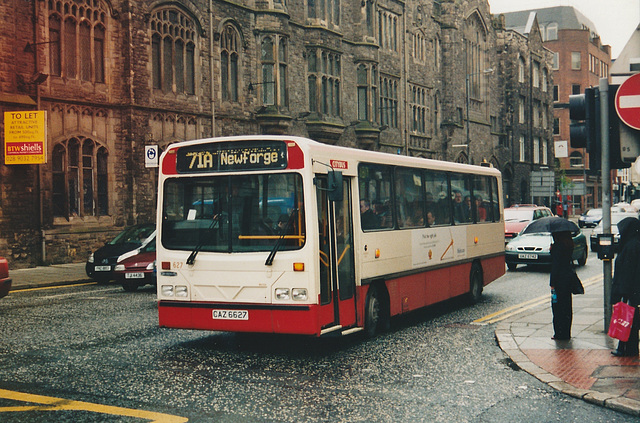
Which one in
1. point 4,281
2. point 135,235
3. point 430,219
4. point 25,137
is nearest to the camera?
point 4,281

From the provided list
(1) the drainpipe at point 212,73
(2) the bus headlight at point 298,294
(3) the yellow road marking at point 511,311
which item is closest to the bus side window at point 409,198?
(3) the yellow road marking at point 511,311

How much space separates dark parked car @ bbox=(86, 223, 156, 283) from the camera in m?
18.2

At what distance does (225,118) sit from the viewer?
30.2m

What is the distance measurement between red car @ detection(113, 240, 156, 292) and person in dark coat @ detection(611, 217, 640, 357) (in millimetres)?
10755

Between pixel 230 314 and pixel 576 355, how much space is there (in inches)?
160

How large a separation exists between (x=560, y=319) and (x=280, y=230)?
151 inches

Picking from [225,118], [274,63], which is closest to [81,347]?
[225,118]

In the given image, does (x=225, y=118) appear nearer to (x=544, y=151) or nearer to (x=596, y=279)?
(x=596, y=279)

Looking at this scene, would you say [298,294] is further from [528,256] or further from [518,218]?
[518,218]

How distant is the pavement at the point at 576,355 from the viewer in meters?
7.00

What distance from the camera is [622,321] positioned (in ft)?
27.3

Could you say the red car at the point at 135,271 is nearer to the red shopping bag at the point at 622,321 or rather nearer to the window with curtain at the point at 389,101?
the red shopping bag at the point at 622,321

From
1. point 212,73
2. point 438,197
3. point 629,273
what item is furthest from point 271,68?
point 629,273

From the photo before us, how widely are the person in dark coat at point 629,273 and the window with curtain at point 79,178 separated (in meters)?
19.2
